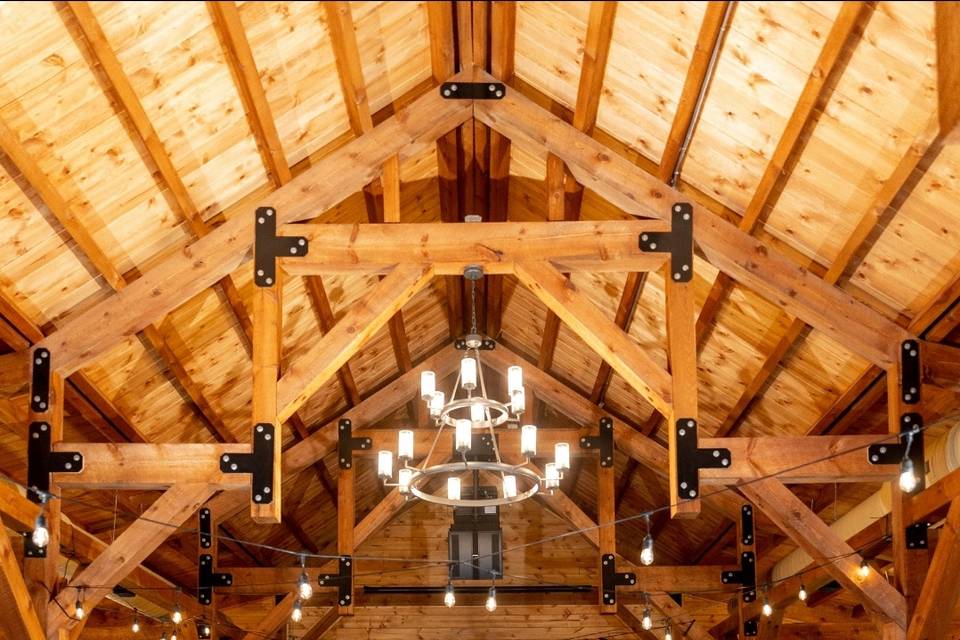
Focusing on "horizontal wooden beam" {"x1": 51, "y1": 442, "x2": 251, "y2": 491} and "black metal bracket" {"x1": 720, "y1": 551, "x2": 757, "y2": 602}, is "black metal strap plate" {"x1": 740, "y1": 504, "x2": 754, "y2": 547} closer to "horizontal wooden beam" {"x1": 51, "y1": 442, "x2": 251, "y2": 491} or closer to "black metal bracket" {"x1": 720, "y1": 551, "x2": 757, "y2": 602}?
"black metal bracket" {"x1": 720, "y1": 551, "x2": 757, "y2": 602}

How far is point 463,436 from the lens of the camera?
307 inches

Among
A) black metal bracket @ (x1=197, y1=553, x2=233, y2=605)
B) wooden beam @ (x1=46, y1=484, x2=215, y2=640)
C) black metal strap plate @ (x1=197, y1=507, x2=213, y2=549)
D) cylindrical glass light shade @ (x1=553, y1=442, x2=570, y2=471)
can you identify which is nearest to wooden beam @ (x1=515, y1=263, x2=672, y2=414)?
cylindrical glass light shade @ (x1=553, y1=442, x2=570, y2=471)

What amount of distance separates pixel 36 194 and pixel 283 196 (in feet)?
5.65

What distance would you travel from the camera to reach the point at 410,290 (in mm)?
8141

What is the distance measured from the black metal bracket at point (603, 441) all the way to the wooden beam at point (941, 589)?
4735 millimetres

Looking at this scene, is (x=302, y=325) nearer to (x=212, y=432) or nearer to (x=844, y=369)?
(x=212, y=432)

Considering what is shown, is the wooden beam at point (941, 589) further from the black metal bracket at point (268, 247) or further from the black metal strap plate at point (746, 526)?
the black metal bracket at point (268, 247)

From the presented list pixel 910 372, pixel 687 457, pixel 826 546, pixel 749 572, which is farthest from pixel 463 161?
pixel 749 572

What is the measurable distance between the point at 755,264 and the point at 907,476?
1676mm

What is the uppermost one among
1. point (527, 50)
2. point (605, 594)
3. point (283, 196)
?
point (527, 50)

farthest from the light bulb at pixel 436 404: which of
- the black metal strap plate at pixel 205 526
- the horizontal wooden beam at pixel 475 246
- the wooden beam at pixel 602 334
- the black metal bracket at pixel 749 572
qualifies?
the black metal bracket at pixel 749 572

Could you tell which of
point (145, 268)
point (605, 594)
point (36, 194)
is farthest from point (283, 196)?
point (605, 594)

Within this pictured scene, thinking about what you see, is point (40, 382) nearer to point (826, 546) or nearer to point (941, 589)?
point (826, 546)

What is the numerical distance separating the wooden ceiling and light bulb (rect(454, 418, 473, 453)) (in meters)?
1.54
